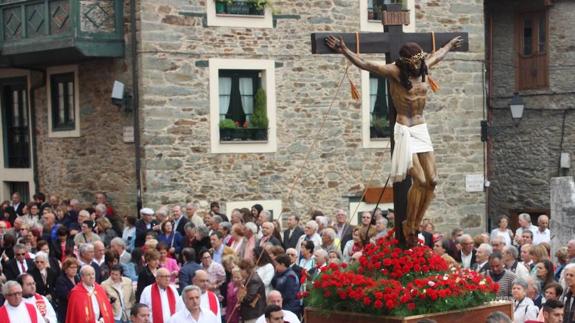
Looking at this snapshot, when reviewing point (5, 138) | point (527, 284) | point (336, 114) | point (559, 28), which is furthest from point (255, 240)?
point (559, 28)

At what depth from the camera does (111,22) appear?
76.2 feet

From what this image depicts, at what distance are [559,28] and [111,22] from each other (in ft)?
33.7

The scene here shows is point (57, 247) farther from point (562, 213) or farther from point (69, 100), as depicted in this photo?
point (562, 213)

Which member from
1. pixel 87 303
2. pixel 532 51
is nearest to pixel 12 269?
pixel 87 303

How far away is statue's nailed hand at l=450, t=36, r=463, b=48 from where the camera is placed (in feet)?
38.3

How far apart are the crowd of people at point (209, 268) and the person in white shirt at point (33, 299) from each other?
0.5 inches

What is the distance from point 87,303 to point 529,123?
53.7ft

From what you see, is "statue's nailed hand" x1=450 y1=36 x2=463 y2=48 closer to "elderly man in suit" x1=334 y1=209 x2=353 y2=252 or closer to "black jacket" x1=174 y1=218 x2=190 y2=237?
"elderly man in suit" x1=334 y1=209 x2=353 y2=252

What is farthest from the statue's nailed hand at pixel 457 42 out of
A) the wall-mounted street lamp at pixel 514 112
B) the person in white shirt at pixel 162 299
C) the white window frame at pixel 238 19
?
the wall-mounted street lamp at pixel 514 112

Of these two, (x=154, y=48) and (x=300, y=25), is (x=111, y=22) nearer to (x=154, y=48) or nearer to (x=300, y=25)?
(x=154, y=48)

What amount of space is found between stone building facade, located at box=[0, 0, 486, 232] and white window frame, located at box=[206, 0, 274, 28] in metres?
0.02

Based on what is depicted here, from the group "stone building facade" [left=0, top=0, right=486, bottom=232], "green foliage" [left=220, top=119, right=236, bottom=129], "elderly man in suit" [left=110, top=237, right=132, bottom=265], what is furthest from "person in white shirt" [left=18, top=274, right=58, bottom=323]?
"green foliage" [left=220, top=119, right=236, bottom=129]

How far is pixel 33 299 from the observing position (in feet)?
47.4

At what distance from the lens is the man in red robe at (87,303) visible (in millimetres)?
14602
